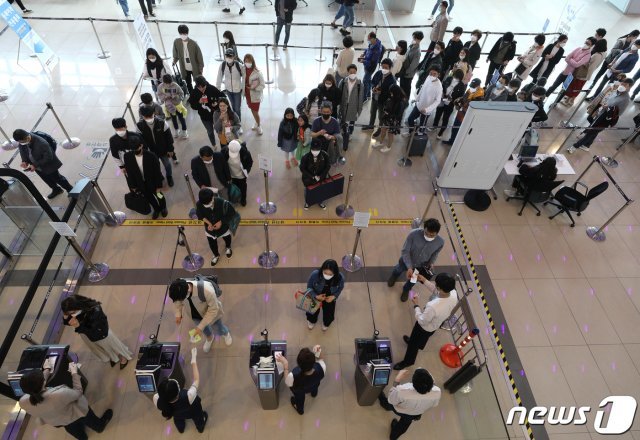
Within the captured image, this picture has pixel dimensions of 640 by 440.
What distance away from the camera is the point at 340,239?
702 cm

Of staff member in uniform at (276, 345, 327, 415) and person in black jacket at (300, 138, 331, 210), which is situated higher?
person in black jacket at (300, 138, 331, 210)

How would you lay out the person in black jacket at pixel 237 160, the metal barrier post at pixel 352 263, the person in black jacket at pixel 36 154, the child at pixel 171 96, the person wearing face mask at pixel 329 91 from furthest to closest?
the child at pixel 171 96 < the person wearing face mask at pixel 329 91 < the metal barrier post at pixel 352 263 < the person in black jacket at pixel 237 160 < the person in black jacket at pixel 36 154

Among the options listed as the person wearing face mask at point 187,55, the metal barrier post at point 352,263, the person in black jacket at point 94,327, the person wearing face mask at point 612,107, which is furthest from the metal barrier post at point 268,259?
the person wearing face mask at point 612,107

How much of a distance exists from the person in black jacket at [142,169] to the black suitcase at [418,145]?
17.8ft

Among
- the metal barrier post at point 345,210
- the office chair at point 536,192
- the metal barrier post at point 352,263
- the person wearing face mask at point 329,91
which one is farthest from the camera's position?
the person wearing face mask at point 329,91

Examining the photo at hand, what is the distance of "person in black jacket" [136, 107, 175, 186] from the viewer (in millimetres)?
6812

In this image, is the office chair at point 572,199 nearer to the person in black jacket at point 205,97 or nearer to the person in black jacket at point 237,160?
the person in black jacket at point 237,160

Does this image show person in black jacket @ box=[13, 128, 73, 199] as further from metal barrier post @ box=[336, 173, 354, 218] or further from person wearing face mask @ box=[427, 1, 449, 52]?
person wearing face mask @ box=[427, 1, 449, 52]

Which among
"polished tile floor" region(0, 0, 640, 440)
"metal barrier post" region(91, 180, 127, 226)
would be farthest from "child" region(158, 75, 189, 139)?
"metal barrier post" region(91, 180, 127, 226)

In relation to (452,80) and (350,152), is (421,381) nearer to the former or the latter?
(350,152)

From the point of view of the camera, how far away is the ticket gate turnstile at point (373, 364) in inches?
167

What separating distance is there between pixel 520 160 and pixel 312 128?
4.35 metres

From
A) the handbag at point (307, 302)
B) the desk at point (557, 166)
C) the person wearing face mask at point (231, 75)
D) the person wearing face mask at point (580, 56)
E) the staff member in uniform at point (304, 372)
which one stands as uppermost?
the person wearing face mask at point (580, 56)

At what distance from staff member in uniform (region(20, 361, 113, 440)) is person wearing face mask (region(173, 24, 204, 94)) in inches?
272
